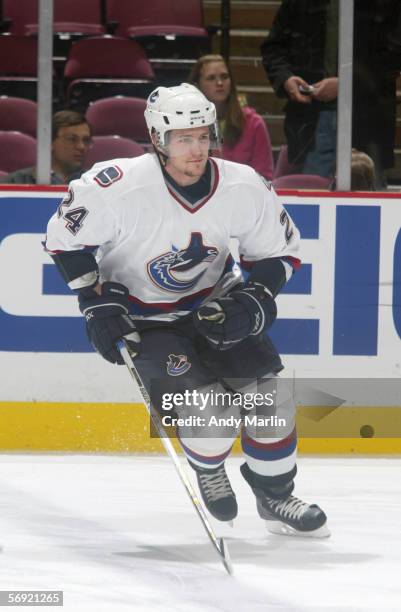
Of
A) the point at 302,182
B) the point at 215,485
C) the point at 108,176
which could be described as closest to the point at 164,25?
the point at 302,182

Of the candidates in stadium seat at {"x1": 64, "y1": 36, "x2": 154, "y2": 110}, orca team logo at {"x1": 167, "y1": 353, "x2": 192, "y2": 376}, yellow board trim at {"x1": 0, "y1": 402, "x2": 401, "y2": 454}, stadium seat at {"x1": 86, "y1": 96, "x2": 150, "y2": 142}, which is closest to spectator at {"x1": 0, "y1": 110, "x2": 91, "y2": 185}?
stadium seat at {"x1": 86, "y1": 96, "x2": 150, "y2": 142}

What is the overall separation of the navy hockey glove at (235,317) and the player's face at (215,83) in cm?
132

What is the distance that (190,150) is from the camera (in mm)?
3156

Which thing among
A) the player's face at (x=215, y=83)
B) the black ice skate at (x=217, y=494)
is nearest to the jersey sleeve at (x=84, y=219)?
the black ice skate at (x=217, y=494)

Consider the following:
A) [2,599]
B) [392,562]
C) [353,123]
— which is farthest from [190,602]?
[353,123]

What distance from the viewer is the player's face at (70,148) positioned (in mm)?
4355

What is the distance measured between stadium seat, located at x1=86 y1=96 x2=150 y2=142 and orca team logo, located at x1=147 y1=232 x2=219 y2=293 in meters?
1.38

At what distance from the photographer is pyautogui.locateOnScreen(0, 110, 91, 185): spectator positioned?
4348mm

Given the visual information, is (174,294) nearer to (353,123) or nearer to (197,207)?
(197,207)

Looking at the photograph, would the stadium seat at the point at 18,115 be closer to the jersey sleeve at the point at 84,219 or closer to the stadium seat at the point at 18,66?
the stadium seat at the point at 18,66

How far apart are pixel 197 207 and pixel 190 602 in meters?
0.99

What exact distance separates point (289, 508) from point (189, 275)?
62 centimetres

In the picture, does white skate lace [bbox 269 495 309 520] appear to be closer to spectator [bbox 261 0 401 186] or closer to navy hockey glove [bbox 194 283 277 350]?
navy hockey glove [bbox 194 283 277 350]

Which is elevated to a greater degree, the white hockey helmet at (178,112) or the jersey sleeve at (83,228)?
the white hockey helmet at (178,112)
